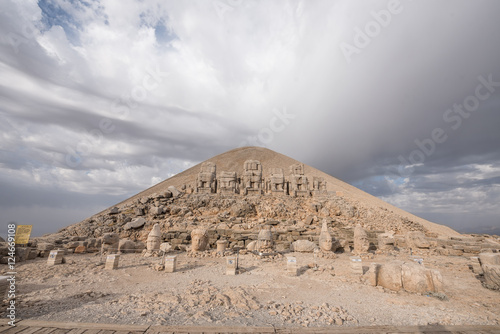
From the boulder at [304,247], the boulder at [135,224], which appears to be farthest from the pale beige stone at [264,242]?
the boulder at [135,224]

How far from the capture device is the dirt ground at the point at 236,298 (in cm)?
562

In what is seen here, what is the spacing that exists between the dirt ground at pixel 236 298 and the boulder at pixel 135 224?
7.68m

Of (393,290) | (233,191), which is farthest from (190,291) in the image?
(233,191)

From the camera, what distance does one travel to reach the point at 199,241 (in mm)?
14094

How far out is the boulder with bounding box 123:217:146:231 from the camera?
18.4 meters

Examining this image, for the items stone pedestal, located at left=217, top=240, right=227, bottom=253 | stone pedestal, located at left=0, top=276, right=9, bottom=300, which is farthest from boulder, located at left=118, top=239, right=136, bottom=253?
stone pedestal, located at left=0, top=276, right=9, bottom=300

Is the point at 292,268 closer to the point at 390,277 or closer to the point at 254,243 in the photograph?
the point at 390,277

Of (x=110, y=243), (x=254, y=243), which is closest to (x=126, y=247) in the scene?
(x=110, y=243)

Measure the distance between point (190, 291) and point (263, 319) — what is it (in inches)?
109

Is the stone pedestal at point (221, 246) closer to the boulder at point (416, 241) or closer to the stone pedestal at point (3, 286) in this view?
the stone pedestal at point (3, 286)

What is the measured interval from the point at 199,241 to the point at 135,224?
7375 millimetres

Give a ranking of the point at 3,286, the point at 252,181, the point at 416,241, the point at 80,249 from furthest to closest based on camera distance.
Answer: the point at 252,181, the point at 416,241, the point at 80,249, the point at 3,286

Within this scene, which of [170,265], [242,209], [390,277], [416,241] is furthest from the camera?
[242,209]

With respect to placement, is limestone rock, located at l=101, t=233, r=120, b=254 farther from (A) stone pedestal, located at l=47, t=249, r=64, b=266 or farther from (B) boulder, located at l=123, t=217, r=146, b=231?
(B) boulder, located at l=123, t=217, r=146, b=231
